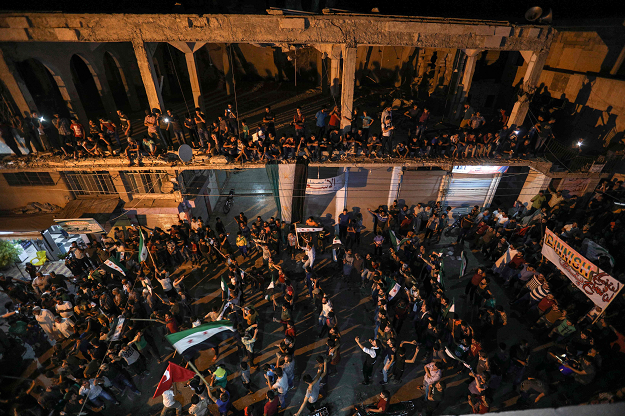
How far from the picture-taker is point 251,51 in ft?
76.6

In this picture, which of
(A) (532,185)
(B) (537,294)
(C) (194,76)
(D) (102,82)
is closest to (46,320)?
(C) (194,76)

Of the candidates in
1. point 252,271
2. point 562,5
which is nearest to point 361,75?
point 562,5

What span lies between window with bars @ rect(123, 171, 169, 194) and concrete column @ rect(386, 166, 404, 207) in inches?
416

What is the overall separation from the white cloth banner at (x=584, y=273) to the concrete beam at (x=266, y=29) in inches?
324

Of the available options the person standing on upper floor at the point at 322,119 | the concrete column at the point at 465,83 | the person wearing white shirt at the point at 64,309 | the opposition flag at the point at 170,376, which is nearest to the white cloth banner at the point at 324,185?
the person standing on upper floor at the point at 322,119

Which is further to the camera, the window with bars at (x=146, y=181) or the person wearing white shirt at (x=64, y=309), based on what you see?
the window with bars at (x=146, y=181)

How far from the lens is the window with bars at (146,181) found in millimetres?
14141

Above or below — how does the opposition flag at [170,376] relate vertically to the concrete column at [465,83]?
below

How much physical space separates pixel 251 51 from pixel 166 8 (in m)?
11.8

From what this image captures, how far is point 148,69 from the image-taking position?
1214 centimetres

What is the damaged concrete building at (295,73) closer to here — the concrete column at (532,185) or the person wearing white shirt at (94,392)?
the concrete column at (532,185)

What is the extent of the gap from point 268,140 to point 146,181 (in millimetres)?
6187

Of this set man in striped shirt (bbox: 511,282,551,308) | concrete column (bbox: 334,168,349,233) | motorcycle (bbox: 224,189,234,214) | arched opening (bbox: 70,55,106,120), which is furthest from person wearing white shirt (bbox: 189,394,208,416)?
arched opening (bbox: 70,55,106,120)

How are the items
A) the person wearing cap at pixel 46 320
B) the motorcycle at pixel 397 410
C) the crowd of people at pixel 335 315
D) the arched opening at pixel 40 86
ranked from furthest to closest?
the arched opening at pixel 40 86 < the person wearing cap at pixel 46 320 < the motorcycle at pixel 397 410 < the crowd of people at pixel 335 315
